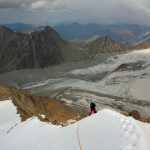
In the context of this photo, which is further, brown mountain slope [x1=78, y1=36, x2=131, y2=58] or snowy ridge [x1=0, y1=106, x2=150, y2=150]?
brown mountain slope [x1=78, y1=36, x2=131, y2=58]

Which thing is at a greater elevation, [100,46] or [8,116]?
[8,116]

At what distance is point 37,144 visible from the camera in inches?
257

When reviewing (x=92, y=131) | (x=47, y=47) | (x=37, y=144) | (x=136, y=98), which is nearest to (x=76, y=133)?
(x=92, y=131)

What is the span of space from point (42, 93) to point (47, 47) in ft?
106

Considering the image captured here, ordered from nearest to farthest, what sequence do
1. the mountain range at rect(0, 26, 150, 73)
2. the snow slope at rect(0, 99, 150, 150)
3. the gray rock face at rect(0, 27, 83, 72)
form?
the snow slope at rect(0, 99, 150, 150), the gray rock face at rect(0, 27, 83, 72), the mountain range at rect(0, 26, 150, 73)

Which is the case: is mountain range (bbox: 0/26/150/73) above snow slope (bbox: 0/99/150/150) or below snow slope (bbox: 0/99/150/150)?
below

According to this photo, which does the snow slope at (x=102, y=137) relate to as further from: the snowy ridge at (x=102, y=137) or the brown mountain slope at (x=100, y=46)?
the brown mountain slope at (x=100, y=46)

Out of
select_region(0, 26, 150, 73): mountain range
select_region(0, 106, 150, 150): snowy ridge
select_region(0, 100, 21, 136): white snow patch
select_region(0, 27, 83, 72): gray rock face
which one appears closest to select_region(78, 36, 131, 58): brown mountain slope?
select_region(0, 26, 150, 73): mountain range

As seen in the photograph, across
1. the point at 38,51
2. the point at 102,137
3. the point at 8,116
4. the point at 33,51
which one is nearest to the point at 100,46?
the point at 38,51

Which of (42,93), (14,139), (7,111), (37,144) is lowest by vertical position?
(42,93)

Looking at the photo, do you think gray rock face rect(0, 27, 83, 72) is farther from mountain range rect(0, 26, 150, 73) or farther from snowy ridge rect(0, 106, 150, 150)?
snowy ridge rect(0, 106, 150, 150)

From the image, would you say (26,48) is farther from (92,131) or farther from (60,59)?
(92,131)

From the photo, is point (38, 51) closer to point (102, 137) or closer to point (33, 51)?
point (33, 51)

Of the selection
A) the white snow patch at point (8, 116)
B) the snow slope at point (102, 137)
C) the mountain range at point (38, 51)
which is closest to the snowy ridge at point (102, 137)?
the snow slope at point (102, 137)
